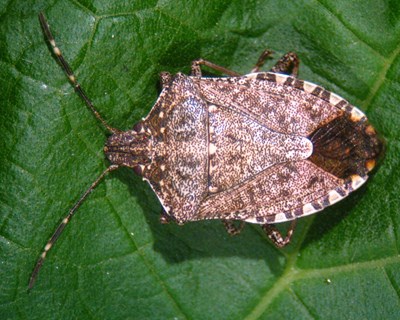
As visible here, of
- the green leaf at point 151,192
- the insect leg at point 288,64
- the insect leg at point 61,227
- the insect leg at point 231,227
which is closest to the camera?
the green leaf at point 151,192

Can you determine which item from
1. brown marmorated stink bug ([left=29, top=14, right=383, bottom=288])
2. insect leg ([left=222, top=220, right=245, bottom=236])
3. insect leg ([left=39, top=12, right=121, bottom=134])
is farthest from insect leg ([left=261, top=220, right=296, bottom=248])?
insect leg ([left=39, top=12, right=121, bottom=134])

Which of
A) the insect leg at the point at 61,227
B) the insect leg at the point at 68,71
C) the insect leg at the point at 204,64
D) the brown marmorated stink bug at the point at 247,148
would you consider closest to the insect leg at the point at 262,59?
the brown marmorated stink bug at the point at 247,148

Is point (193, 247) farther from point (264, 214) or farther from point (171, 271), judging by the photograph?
point (264, 214)

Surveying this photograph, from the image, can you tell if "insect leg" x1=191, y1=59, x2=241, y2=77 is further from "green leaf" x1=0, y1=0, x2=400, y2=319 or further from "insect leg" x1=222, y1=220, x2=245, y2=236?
"insect leg" x1=222, y1=220, x2=245, y2=236

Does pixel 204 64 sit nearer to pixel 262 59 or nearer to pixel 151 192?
pixel 262 59

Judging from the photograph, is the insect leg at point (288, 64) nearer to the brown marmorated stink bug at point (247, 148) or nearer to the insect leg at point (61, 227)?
the brown marmorated stink bug at point (247, 148)

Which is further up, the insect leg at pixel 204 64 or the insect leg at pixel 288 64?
the insect leg at pixel 204 64

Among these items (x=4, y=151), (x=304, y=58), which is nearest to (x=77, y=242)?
(x=4, y=151)
